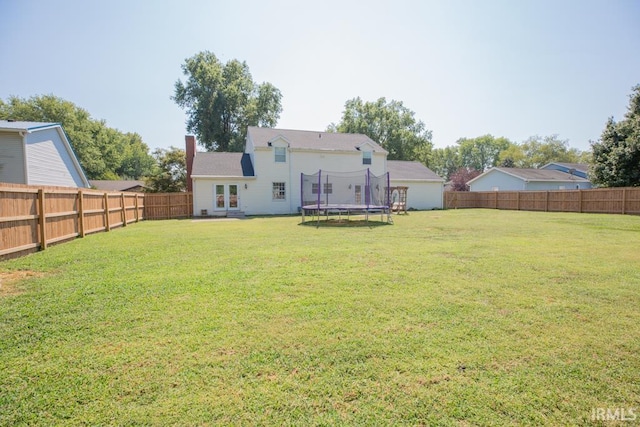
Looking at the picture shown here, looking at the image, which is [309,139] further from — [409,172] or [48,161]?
[48,161]

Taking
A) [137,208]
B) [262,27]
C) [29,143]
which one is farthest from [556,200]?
[29,143]

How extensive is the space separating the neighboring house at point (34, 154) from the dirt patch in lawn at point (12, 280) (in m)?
10.3

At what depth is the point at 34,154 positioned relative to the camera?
43.1 ft

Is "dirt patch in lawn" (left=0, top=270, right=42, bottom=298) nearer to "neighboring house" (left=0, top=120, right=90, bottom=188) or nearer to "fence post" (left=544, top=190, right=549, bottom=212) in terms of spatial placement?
"neighboring house" (left=0, top=120, right=90, bottom=188)

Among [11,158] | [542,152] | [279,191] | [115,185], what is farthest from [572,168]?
[115,185]

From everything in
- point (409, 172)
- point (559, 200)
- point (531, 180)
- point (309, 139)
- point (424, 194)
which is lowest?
point (559, 200)

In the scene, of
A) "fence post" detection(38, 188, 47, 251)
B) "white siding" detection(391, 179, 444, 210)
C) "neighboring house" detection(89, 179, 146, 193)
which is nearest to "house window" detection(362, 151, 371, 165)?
"white siding" detection(391, 179, 444, 210)

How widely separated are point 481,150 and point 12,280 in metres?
85.4

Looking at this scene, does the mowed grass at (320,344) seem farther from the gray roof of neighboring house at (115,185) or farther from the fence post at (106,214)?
the gray roof of neighboring house at (115,185)

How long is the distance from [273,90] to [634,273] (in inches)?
1479

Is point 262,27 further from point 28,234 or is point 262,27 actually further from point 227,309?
point 227,309

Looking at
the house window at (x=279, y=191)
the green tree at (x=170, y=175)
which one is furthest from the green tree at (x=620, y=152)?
the green tree at (x=170, y=175)

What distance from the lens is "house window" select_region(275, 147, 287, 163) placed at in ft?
71.6

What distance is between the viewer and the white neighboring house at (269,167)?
66.7 feet
